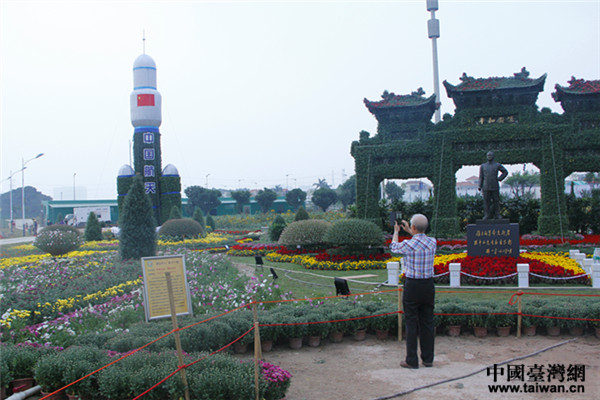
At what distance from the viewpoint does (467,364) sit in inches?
255

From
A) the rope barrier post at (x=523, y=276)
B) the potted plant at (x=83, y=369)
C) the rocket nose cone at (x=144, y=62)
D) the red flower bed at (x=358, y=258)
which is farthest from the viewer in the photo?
the rocket nose cone at (x=144, y=62)

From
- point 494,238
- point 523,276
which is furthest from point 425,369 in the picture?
point 494,238

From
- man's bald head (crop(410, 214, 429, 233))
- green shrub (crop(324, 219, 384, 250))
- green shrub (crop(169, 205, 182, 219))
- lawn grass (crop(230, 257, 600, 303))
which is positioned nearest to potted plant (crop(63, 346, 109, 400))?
man's bald head (crop(410, 214, 429, 233))

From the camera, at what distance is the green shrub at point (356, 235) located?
1811cm

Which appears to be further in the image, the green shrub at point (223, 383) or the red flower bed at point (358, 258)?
the red flower bed at point (358, 258)

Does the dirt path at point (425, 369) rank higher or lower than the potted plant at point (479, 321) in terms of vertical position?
lower

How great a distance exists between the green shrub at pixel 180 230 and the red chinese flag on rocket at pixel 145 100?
10.7 meters

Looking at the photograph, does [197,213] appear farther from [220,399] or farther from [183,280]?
[220,399]

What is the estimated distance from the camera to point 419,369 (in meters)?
6.25

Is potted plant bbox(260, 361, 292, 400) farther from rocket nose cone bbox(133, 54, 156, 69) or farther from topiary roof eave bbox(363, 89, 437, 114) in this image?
rocket nose cone bbox(133, 54, 156, 69)

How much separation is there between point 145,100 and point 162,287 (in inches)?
1239

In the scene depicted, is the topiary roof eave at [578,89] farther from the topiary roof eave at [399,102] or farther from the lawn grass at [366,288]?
the lawn grass at [366,288]

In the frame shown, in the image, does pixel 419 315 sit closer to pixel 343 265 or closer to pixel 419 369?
pixel 419 369

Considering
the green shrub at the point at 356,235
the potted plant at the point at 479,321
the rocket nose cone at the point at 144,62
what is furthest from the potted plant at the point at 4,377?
the rocket nose cone at the point at 144,62
